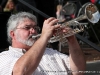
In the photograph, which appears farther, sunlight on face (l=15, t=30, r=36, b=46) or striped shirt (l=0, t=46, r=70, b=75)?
sunlight on face (l=15, t=30, r=36, b=46)

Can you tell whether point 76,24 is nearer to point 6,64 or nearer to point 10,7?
point 6,64

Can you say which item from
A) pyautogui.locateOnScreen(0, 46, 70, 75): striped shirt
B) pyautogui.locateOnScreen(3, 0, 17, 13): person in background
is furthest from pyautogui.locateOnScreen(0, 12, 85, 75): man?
pyautogui.locateOnScreen(3, 0, 17, 13): person in background

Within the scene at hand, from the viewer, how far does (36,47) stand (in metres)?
Result: 2.60

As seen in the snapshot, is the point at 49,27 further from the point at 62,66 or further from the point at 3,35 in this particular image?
the point at 3,35

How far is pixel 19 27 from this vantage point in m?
3.15

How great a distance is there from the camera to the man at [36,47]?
2.67 metres

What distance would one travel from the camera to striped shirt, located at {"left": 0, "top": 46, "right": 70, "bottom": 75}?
279 cm

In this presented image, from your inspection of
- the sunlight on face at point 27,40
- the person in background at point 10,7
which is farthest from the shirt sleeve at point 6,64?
the person in background at point 10,7

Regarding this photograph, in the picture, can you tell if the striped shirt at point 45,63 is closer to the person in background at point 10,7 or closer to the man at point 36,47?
the man at point 36,47

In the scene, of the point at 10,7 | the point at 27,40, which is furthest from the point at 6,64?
the point at 10,7

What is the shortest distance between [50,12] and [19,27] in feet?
9.93

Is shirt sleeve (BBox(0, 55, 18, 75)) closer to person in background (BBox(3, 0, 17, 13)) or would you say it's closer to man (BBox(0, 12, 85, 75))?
man (BBox(0, 12, 85, 75))

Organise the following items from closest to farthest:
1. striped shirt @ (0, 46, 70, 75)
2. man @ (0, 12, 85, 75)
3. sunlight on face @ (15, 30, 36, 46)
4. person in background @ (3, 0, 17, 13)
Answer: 1. man @ (0, 12, 85, 75)
2. striped shirt @ (0, 46, 70, 75)
3. sunlight on face @ (15, 30, 36, 46)
4. person in background @ (3, 0, 17, 13)

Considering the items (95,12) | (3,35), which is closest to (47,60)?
(95,12)
